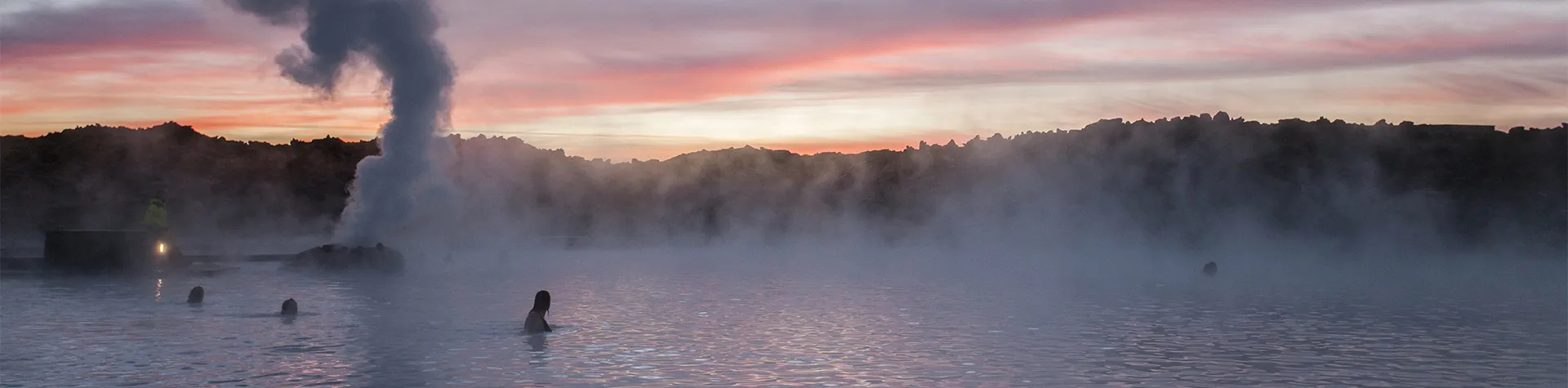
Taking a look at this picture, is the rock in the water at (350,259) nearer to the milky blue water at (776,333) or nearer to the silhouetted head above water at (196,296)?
the milky blue water at (776,333)

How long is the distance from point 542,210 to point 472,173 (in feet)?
23.5

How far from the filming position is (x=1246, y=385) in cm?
1642

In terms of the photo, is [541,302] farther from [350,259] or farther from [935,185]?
[935,185]

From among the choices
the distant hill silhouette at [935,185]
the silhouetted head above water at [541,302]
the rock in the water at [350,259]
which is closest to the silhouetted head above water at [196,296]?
the silhouetted head above water at [541,302]

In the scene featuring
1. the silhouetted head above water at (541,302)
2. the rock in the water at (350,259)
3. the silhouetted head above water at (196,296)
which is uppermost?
the silhouetted head above water at (541,302)

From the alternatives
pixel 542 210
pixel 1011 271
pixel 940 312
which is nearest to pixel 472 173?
pixel 542 210

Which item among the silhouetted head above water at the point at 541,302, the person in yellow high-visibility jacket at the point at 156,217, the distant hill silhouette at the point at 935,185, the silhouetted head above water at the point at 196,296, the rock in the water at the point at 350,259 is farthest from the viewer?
the distant hill silhouette at the point at 935,185

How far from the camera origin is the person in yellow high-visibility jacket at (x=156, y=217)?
4291 centimetres

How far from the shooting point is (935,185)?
126 meters

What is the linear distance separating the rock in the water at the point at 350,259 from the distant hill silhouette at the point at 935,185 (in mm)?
41101

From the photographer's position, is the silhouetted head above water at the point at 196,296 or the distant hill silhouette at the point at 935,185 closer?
the silhouetted head above water at the point at 196,296

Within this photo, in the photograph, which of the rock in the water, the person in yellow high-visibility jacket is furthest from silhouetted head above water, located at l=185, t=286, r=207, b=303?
the rock in the water

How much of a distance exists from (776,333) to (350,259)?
26.7 m

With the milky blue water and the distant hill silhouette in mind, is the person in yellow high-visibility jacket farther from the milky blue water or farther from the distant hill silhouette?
the distant hill silhouette
